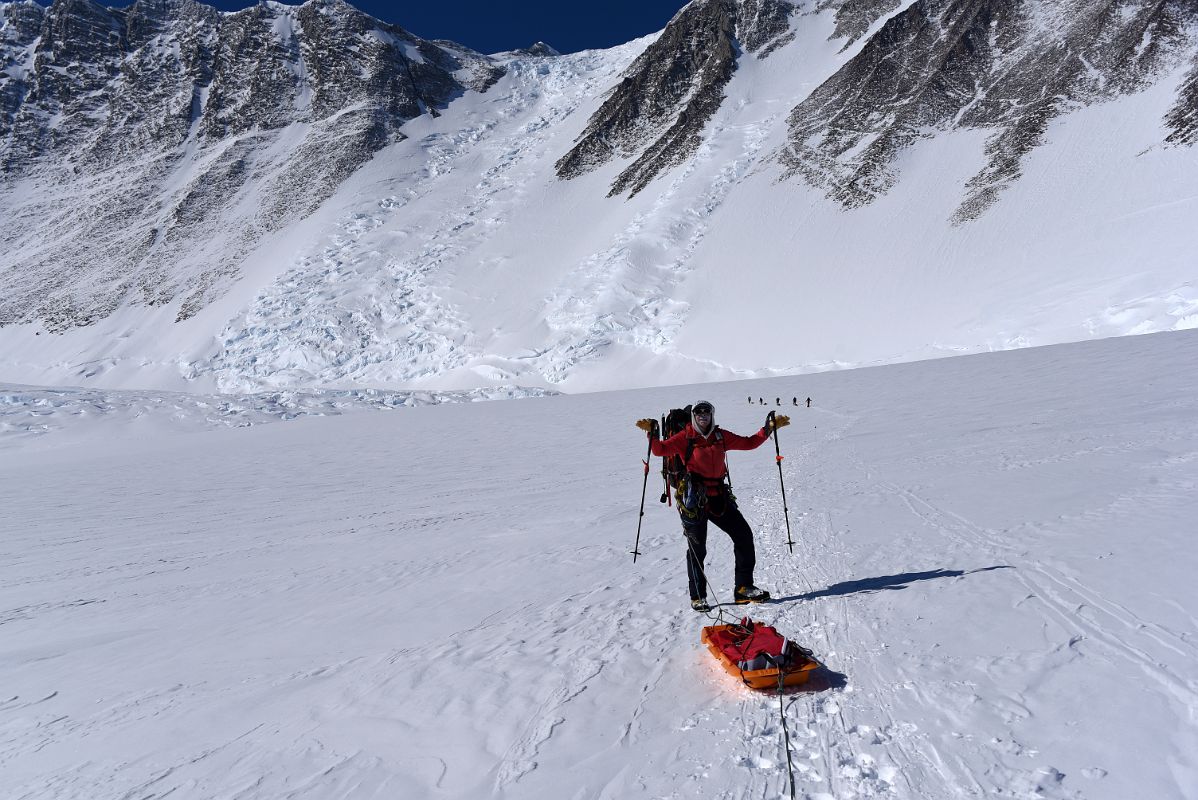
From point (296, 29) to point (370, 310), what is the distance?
7382cm

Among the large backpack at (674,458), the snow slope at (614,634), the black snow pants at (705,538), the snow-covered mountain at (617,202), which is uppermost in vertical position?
the snow-covered mountain at (617,202)

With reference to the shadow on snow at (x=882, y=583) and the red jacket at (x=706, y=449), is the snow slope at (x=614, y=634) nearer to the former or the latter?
the shadow on snow at (x=882, y=583)

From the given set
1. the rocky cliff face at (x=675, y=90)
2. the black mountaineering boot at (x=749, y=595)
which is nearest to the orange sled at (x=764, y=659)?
the black mountaineering boot at (x=749, y=595)

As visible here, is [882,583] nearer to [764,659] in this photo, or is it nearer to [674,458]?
[674,458]

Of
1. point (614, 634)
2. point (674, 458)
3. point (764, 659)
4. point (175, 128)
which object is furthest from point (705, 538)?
point (175, 128)

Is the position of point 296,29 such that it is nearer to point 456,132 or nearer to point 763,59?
point 456,132

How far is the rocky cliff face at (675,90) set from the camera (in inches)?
2697

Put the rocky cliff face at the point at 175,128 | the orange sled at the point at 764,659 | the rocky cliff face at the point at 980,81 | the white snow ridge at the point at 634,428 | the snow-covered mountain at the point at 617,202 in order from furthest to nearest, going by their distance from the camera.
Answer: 1. the rocky cliff face at the point at 175,128
2. the rocky cliff face at the point at 980,81
3. the snow-covered mountain at the point at 617,202
4. the orange sled at the point at 764,659
5. the white snow ridge at the point at 634,428

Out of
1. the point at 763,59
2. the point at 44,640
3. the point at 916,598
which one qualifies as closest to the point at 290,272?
the point at 763,59

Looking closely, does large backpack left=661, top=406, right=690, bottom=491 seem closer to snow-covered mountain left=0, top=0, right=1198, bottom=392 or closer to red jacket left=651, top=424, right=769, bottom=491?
red jacket left=651, top=424, right=769, bottom=491

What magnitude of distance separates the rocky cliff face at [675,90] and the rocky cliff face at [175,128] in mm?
27996

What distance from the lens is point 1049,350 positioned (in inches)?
1069

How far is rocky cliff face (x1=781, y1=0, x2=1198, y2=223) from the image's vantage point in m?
48.8

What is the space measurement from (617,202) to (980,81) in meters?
31.5
